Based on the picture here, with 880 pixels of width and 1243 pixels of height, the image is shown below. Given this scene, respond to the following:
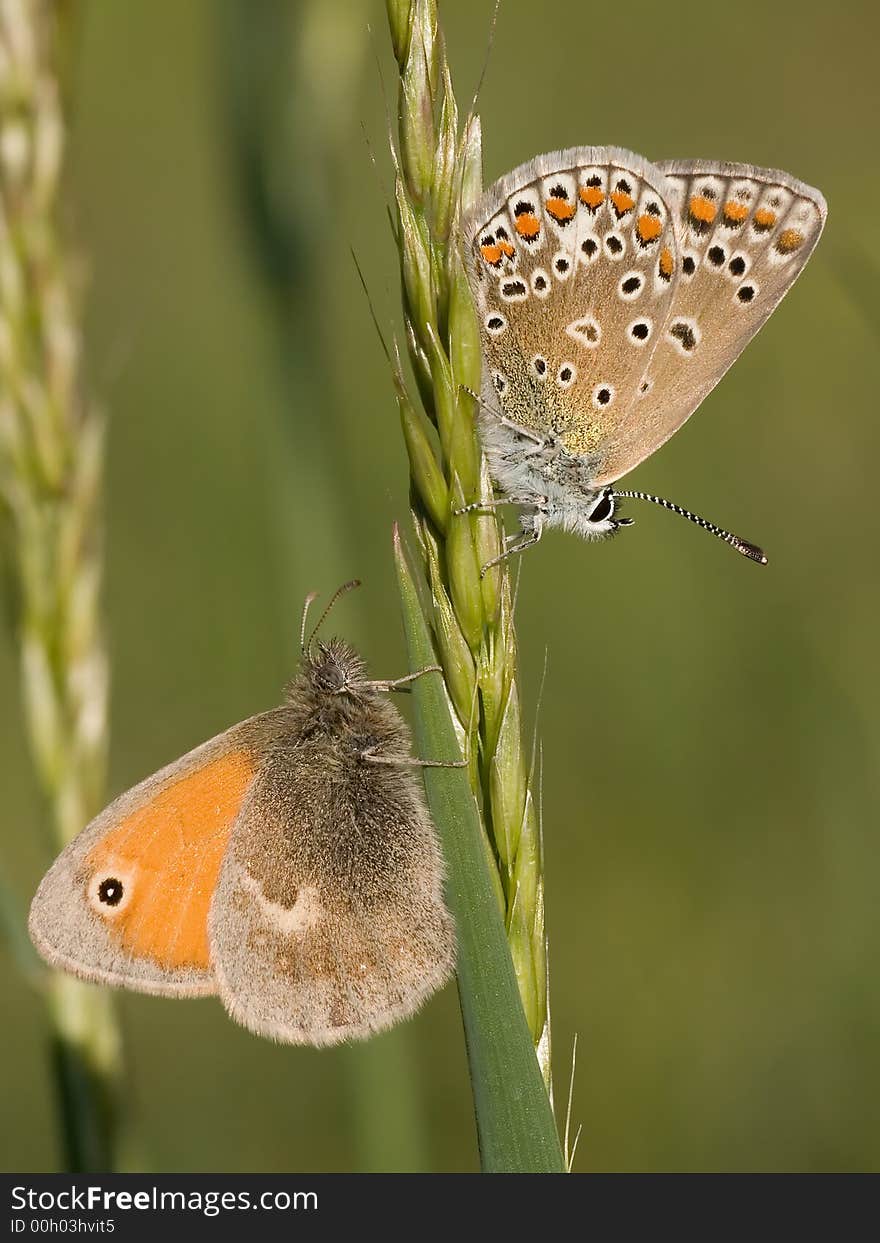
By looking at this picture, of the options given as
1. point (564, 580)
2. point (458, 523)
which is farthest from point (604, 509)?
point (564, 580)

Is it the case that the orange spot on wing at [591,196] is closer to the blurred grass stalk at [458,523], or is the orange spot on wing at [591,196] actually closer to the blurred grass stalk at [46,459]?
the blurred grass stalk at [458,523]

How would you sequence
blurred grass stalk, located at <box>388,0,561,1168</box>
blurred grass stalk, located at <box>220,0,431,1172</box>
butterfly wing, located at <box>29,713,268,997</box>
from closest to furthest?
blurred grass stalk, located at <box>388,0,561,1168</box>, butterfly wing, located at <box>29,713,268,997</box>, blurred grass stalk, located at <box>220,0,431,1172</box>

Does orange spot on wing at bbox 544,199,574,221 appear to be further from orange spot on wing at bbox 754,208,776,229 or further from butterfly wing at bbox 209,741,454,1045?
butterfly wing at bbox 209,741,454,1045

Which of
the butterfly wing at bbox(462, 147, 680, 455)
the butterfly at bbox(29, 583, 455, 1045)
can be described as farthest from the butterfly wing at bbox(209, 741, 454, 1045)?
the butterfly wing at bbox(462, 147, 680, 455)

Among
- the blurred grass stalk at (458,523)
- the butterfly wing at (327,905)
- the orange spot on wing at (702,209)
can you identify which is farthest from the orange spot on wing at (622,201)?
the butterfly wing at (327,905)

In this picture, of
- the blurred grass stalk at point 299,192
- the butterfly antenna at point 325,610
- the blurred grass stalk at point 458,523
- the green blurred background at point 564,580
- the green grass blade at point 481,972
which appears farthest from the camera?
the green blurred background at point 564,580

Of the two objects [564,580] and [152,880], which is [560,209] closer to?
[152,880]

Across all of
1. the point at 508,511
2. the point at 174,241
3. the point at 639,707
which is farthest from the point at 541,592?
the point at 174,241
